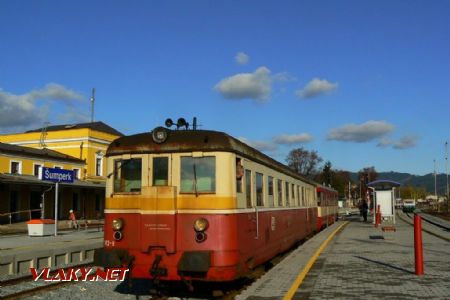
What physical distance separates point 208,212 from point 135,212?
132 cm

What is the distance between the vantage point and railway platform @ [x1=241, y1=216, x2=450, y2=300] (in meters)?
9.04

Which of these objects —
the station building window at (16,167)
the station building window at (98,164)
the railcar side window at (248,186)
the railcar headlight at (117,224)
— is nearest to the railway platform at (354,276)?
the railcar side window at (248,186)

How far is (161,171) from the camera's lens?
348 inches

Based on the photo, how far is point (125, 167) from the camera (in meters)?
9.20

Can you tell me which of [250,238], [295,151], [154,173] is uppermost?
[295,151]

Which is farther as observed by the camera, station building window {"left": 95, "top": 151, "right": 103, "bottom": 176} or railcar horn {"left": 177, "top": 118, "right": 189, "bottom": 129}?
station building window {"left": 95, "top": 151, "right": 103, "bottom": 176}

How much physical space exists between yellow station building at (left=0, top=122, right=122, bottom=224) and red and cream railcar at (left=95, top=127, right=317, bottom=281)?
2665 cm

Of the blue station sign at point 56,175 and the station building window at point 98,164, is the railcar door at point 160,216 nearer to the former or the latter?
the blue station sign at point 56,175

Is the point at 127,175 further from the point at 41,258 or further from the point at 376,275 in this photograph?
the point at 41,258

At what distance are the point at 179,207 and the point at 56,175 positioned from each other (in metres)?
19.5

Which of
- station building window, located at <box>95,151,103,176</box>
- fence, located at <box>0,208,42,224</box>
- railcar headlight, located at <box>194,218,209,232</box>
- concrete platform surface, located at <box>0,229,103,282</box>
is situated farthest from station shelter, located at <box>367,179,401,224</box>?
station building window, located at <box>95,151,103,176</box>

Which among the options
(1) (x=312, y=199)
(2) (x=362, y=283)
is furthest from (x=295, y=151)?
(2) (x=362, y=283)

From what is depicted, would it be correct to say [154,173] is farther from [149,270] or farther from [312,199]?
[312,199]

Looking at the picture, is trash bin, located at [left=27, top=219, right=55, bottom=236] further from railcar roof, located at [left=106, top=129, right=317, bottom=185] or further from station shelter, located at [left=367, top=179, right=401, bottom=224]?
station shelter, located at [left=367, top=179, right=401, bottom=224]
